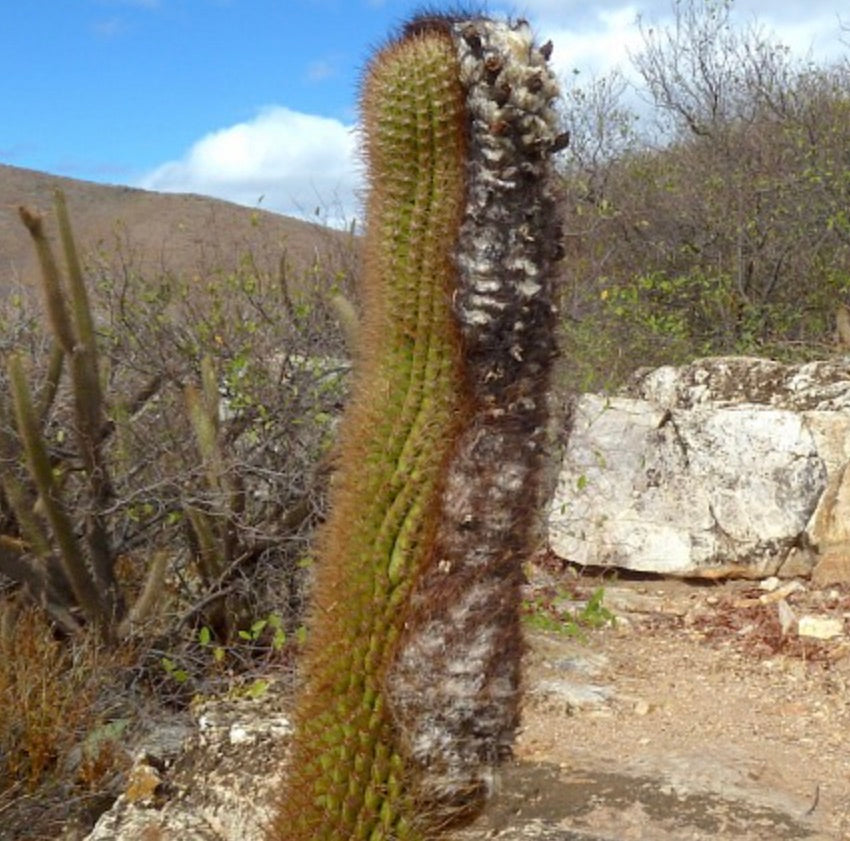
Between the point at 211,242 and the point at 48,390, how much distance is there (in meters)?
3.81

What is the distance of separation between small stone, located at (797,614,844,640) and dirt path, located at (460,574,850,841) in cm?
5

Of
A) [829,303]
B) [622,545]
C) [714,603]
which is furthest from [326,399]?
[829,303]

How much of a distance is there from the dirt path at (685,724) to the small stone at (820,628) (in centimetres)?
5

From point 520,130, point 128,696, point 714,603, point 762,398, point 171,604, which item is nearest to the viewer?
point 520,130

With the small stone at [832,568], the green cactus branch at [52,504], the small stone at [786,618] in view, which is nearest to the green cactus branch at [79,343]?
the green cactus branch at [52,504]

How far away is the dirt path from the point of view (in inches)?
136

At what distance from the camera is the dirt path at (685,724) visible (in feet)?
11.3

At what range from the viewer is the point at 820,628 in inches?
207

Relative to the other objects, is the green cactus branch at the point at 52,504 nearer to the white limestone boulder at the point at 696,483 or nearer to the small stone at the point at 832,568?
the white limestone boulder at the point at 696,483

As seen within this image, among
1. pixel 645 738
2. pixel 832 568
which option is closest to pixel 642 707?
pixel 645 738

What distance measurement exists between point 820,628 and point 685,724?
1162mm

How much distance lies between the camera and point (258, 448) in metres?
5.71

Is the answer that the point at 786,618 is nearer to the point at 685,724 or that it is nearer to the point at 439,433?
the point at 685,724

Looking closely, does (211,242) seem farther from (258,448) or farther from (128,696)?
(128,696)
